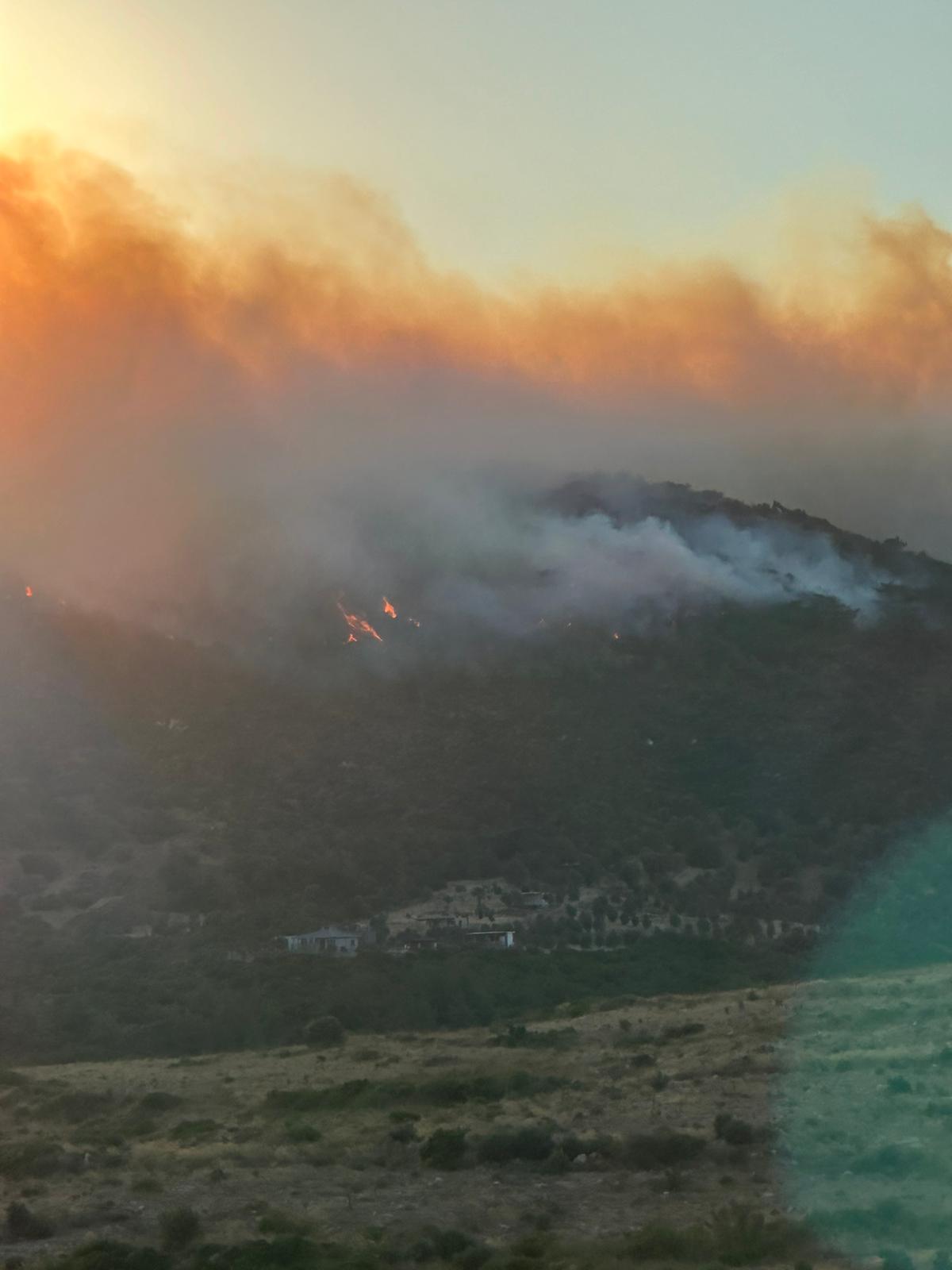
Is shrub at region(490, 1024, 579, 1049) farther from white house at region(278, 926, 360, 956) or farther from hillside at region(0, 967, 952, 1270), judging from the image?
white house at region(278, 926, 360, 956)

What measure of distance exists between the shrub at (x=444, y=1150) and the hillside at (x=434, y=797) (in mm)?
31244

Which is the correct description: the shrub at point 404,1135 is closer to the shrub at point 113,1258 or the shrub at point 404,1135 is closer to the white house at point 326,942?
the shrub at point 113,1258

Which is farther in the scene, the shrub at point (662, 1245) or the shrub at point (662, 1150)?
the shrub at point (662, 1150)

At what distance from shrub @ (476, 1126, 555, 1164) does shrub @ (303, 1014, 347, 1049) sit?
91.0 feet

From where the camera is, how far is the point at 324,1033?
60531 mm

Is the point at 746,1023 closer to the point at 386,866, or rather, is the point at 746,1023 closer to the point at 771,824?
the point at 386,866

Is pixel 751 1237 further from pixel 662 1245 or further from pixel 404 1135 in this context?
pixel 404 1135

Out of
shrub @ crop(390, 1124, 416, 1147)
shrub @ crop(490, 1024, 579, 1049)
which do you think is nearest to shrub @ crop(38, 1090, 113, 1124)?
shrub @ crop(390, 1124, 416, 1147)

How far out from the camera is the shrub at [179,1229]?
1021 inches

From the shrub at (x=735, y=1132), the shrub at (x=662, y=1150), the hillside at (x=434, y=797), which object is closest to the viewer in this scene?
the shrub at (x=662, y=1150)

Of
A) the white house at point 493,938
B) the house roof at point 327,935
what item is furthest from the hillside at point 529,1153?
the white house at point 493,938

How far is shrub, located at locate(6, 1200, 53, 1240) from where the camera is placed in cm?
2741

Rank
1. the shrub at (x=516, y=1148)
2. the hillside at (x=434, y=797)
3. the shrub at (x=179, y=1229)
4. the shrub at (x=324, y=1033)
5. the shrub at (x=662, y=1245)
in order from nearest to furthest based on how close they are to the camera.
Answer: the shrub at (x=662, y=1245) → the shrub at (x=179, y=1229) → the shrub at (x=516, y=1148) → the shrub at (x=324, y=1033) → the hillside at (x=434, y=797)

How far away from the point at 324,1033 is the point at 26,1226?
33.4 metres
